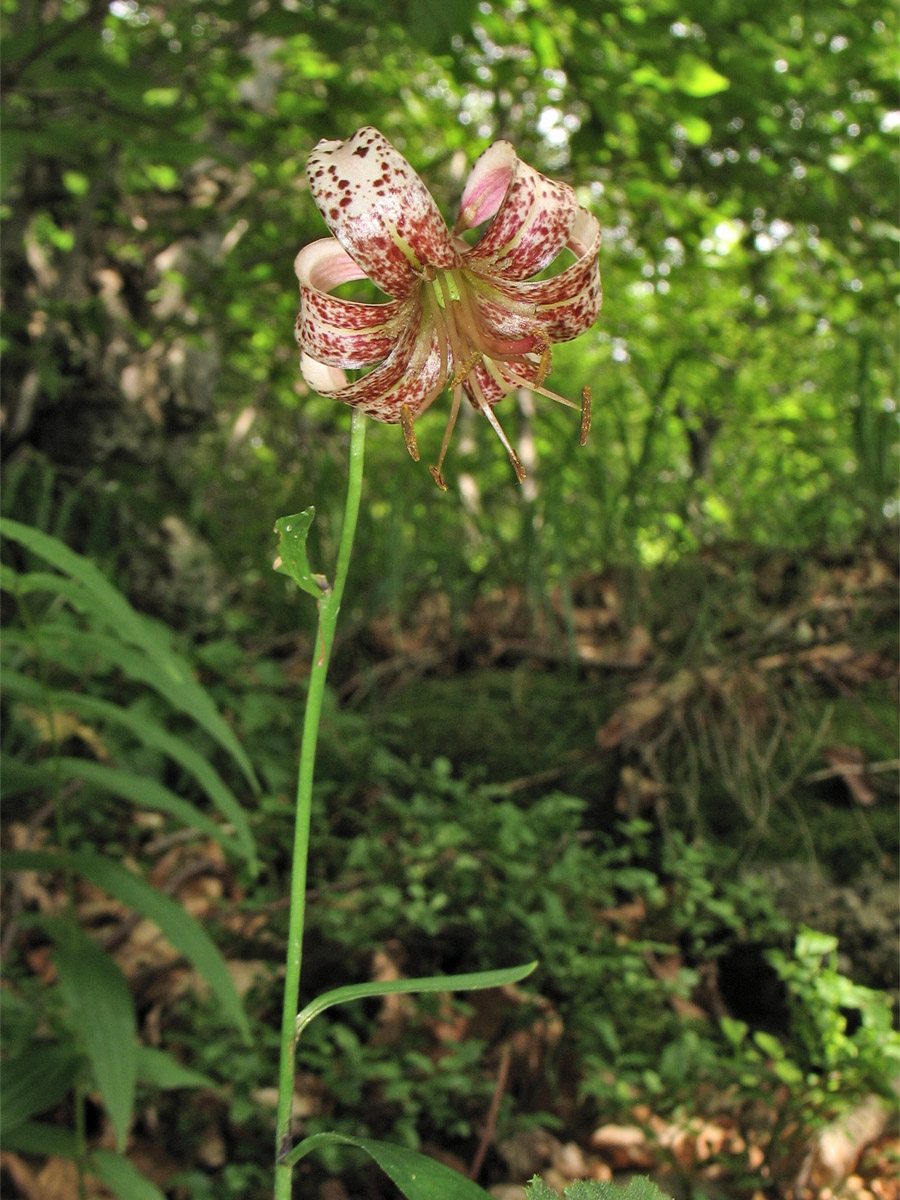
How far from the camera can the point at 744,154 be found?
9.98ft

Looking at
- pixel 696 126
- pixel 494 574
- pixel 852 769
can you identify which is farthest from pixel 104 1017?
pixel 696 126

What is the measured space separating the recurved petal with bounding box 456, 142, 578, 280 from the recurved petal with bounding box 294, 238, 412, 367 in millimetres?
90

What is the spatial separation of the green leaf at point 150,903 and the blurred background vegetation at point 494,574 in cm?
13

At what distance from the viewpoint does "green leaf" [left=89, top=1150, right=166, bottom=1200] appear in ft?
3.19

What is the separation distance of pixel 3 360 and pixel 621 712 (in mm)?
2131

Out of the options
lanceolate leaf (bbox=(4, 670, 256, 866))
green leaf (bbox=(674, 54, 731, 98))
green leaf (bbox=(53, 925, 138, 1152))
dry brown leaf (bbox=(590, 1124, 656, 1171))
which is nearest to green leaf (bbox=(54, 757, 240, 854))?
lanceolate leaf (bbox=(4, 670, 256, 866))

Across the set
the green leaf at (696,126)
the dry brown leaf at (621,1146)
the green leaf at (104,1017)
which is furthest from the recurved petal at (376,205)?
the green leaf at (696,126)

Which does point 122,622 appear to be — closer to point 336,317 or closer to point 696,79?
point 336,317

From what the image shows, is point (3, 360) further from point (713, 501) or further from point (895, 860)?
point (895, 860)

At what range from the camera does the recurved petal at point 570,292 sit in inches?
28.4

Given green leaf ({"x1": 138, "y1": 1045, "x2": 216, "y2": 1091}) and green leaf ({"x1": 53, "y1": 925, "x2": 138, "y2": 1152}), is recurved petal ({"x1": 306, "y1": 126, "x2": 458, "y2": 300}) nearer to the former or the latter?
green leaf ({"x1": 53, "y1": 925, "x2": 138, "y2": 1152})

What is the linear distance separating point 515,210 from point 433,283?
0.32 ft

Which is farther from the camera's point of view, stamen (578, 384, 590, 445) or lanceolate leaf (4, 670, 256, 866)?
lanceolate leaf (4, 670, 256, 866)

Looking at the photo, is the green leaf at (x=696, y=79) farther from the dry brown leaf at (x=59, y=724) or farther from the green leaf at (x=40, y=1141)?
the green leaf at (x=40, y=1141)
